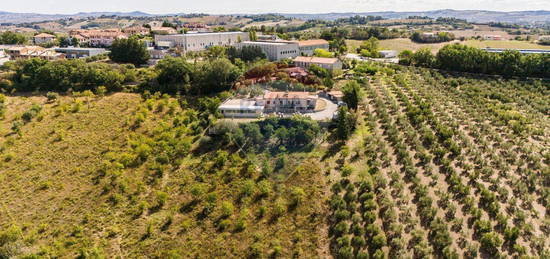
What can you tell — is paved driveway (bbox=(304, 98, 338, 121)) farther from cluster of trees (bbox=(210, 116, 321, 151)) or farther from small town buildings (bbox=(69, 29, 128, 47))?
small town buildings (bbox=(69, 29, 128, 47))

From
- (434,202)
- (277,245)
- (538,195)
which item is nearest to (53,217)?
(277,245)

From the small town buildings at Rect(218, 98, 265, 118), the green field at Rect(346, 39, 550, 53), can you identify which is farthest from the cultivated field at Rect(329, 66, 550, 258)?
the green field at Rect(346, 39, 550, 53)

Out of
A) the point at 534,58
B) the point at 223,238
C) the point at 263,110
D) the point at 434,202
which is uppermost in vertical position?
the point at 534,58

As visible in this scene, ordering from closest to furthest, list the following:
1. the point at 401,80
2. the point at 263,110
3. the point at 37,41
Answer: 1. the point at 263,110
2. the point at 401,80
3. the point at 37,41

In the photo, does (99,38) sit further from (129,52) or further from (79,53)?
(129,52)

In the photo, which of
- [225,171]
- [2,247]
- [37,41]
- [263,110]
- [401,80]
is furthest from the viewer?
[37,41]

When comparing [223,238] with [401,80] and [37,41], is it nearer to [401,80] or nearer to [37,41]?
[401,80]
